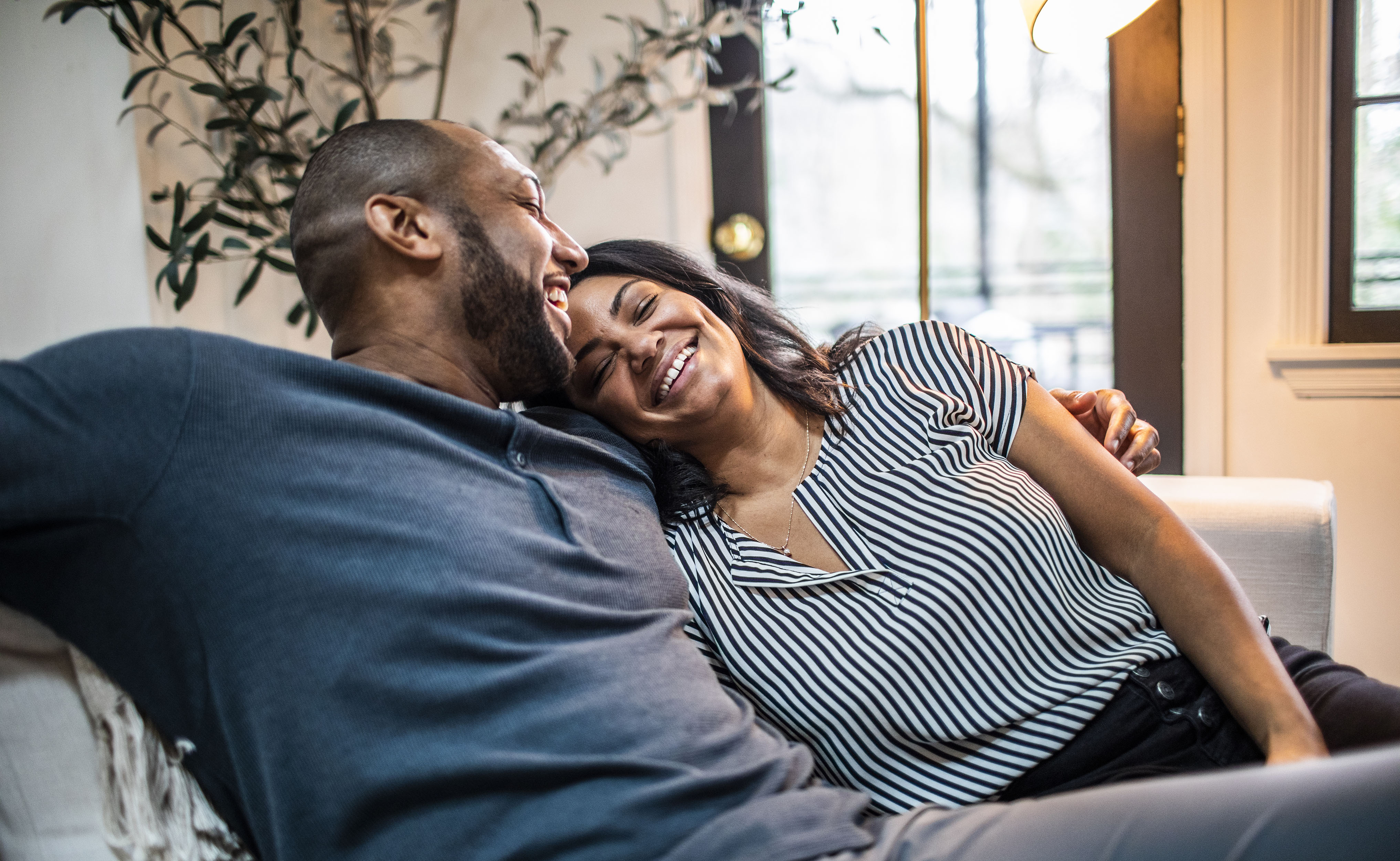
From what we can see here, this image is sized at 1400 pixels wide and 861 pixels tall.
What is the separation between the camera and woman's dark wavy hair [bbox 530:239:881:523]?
47.5 inches

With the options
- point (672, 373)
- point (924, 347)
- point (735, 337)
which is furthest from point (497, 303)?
point (924, 347)

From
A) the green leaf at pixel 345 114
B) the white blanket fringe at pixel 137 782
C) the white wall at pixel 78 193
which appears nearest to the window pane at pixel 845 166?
the green leaf at pixel 345 114

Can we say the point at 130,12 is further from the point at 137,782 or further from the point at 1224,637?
the point at 1224,637

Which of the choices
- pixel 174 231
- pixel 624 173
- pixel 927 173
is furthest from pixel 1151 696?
pixel 624 173

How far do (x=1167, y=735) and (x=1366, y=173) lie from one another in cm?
160

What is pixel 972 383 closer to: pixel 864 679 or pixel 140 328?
pixel 864 679

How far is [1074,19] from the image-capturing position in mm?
1629

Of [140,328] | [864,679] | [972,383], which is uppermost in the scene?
[140,328]

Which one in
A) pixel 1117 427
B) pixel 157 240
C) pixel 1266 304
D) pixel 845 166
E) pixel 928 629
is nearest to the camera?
pixel 928 629

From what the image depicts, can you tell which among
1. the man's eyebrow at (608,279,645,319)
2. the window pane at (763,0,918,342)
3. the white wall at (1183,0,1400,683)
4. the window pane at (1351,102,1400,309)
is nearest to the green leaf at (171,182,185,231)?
the man's eyebrow at (608,279,645,319)

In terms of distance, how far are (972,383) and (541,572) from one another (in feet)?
2.08

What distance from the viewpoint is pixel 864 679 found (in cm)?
99

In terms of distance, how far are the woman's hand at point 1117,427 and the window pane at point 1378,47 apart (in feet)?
3.93

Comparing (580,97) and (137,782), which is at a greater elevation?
(580,97)
